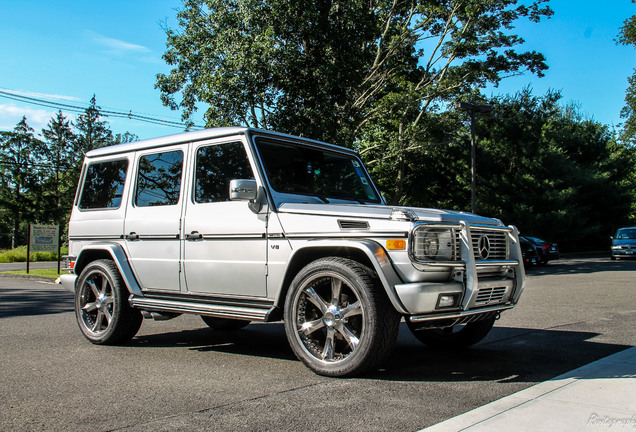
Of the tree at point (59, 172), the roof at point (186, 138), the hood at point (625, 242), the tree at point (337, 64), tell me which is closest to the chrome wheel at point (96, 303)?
the roof at point (186, 138)

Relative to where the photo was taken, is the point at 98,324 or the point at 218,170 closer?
the point at 218,170

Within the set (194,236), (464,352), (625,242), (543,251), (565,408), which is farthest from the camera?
(625,242)

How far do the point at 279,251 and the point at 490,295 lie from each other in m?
1.88

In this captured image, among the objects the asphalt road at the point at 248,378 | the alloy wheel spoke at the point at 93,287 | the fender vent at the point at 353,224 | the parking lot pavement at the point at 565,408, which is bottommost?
the asphalt road at the point at 248,378

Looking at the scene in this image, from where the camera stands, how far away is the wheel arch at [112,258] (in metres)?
6.35

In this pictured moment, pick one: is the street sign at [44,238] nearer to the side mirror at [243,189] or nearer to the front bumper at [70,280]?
the front bumper at [70,280]

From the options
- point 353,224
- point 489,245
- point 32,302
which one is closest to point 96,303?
→ point 353,224

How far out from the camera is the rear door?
6.06 m

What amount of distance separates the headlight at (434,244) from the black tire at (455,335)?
1415mm

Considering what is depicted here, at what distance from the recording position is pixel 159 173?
6445 mm

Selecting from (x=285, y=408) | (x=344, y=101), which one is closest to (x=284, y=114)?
(x=344, y=101)

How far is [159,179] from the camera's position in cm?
643

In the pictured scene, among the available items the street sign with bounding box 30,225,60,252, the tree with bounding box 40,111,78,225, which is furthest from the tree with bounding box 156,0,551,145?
the tree with bounding box 40,111,78,225

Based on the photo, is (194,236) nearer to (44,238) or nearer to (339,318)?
(339,318)
